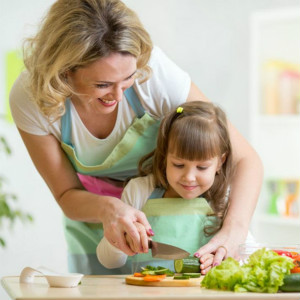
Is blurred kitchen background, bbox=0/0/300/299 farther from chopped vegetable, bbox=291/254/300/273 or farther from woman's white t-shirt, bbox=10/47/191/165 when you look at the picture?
chopped vegetable, bbox=291/254/300/273

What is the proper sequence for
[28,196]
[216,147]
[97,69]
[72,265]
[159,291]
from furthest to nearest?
1. [28,196]
2. [72,265]
3. [216,147]
4. [97,69]
5. [159,291]

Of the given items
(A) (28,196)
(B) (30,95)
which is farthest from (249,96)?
(B) (30,95)

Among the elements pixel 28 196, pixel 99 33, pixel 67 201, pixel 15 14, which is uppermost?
pixel 15 14

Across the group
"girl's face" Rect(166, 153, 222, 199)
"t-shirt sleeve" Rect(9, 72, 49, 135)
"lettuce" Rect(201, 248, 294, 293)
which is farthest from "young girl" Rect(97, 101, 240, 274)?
"lettuce" Rect(201, 248, 294, 293)

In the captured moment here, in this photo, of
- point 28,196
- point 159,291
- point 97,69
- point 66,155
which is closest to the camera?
point 159,291

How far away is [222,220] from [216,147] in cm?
23

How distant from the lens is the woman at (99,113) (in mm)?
1808

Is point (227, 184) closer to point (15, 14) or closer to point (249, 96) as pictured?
point (249, 96)

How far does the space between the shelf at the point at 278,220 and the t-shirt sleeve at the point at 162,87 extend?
2.25m

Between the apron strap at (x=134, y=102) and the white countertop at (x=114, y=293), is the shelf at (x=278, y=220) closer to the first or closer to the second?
the apron strap at (x=134, y=102)

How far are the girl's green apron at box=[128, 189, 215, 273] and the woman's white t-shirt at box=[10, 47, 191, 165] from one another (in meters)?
0.29

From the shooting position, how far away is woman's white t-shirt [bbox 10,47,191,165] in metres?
2.06

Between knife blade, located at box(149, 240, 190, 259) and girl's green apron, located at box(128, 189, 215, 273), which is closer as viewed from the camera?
knife blade, located at box(149, 240, 190, 259)

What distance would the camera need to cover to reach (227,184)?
2.11 metres
